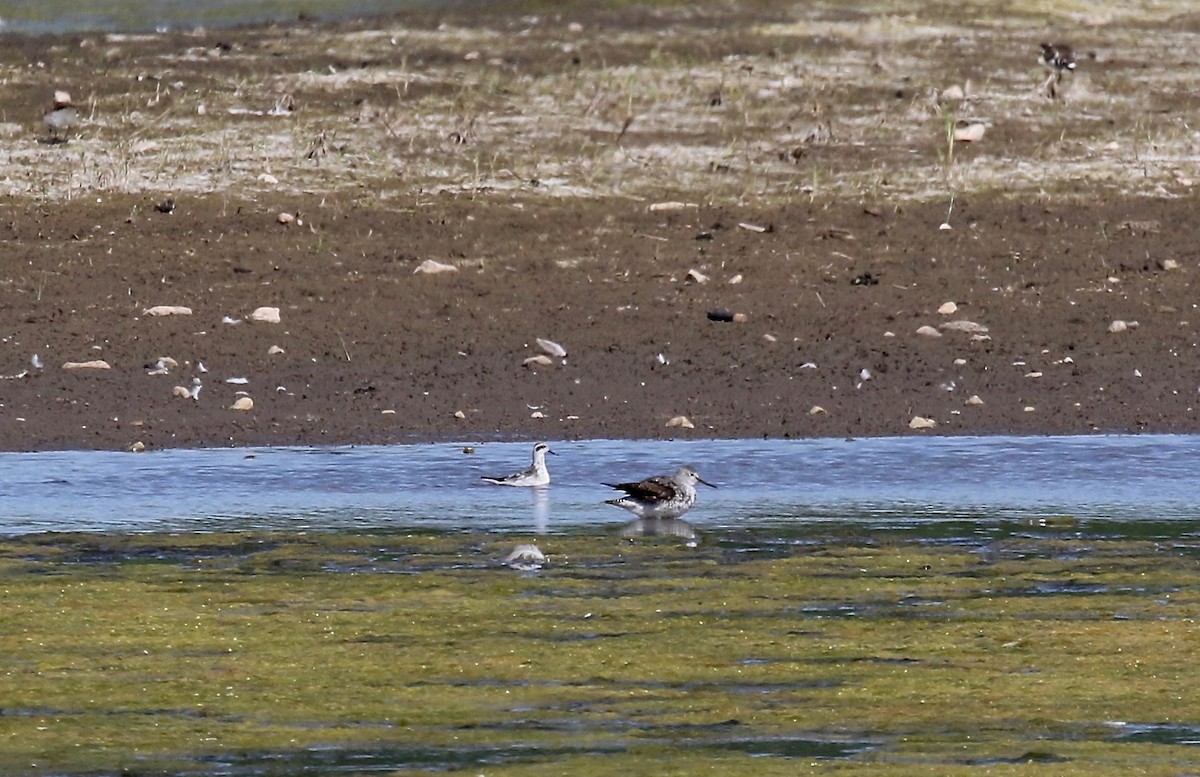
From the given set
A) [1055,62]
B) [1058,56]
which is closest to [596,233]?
[1055,62]

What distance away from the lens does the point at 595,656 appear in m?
7.37

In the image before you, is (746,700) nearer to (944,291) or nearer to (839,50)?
(944,291)

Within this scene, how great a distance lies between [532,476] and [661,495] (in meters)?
0.89

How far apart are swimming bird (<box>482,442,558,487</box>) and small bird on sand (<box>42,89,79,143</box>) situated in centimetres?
732

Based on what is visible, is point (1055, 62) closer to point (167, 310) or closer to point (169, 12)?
point (169, 12)

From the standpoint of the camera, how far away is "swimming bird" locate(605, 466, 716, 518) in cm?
1000

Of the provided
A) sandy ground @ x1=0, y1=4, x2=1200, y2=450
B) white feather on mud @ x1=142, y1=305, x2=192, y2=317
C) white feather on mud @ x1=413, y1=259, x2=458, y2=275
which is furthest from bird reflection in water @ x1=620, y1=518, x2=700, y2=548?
white feather on mud @ x1=413, y1=259, x2=458, y2=275

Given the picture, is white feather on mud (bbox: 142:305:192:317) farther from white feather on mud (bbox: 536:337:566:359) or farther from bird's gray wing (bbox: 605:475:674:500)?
bird's gray wing (bbox: 605:475:674:500)

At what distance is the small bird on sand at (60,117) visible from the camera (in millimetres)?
17172

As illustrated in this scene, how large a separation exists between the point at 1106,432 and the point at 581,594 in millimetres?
4764

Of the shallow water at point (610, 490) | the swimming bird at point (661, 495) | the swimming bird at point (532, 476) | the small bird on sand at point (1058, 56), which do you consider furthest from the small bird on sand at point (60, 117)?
the swimming bird at point (661, 495)

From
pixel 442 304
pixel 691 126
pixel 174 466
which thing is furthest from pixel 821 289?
pixel 174 466

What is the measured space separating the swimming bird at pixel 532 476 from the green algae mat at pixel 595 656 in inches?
41.5

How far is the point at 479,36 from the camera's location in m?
20.7
